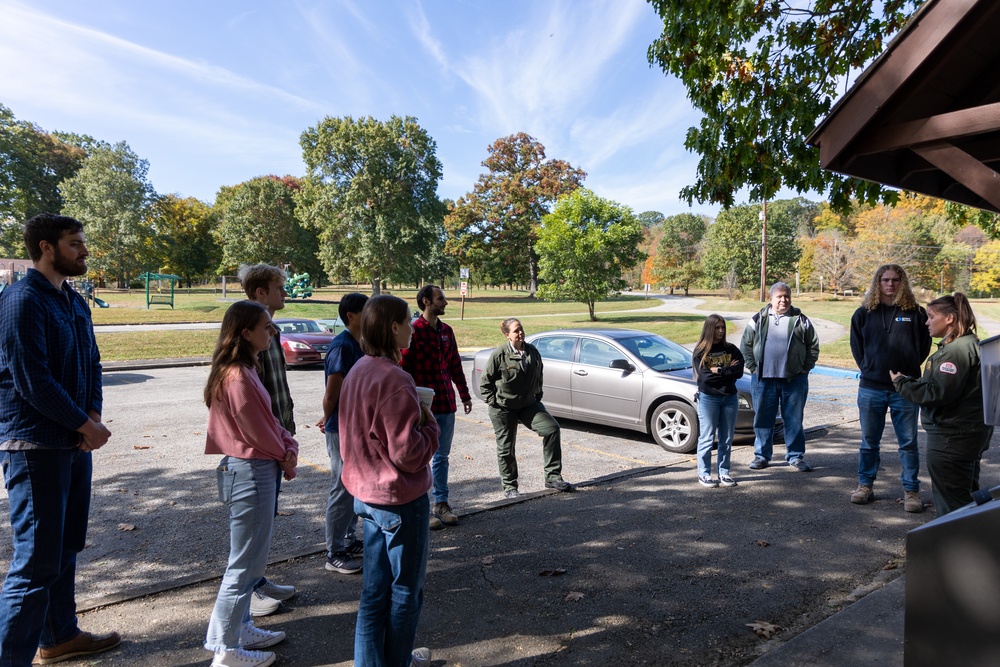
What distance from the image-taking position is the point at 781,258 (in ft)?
224

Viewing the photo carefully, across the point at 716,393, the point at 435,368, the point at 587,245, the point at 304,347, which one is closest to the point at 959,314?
the point at 716,393

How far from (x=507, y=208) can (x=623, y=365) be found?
193ft

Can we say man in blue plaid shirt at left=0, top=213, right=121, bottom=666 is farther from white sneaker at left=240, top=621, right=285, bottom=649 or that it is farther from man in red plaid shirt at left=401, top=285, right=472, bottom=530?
man in red plaid shirt at left=401, top=285, right=472, bottom=530

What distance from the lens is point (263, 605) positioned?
354cm

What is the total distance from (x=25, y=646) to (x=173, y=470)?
14.2 ft

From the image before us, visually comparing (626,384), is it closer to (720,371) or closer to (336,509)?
(720,371)

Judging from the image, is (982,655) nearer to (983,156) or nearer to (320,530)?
(983,156)

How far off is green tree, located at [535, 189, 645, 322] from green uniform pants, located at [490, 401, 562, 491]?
28397mm

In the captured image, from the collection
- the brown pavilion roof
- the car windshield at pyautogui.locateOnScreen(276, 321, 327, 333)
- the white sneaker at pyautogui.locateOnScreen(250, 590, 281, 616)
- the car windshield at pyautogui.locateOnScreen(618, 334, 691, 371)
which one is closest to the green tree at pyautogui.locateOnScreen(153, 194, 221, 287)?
the car windshield at pyautogui.locateOnScreen(276, 321, 327, 333)

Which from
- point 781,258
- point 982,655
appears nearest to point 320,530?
point 982,655

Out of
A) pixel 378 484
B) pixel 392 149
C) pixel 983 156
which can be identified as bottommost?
pixel 378 484

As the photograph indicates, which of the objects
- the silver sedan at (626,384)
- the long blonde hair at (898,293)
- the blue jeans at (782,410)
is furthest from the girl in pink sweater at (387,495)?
the silver sedan at (626,384)

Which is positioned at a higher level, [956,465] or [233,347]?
[233,347]

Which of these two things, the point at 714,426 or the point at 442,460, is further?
the point at 714,426
